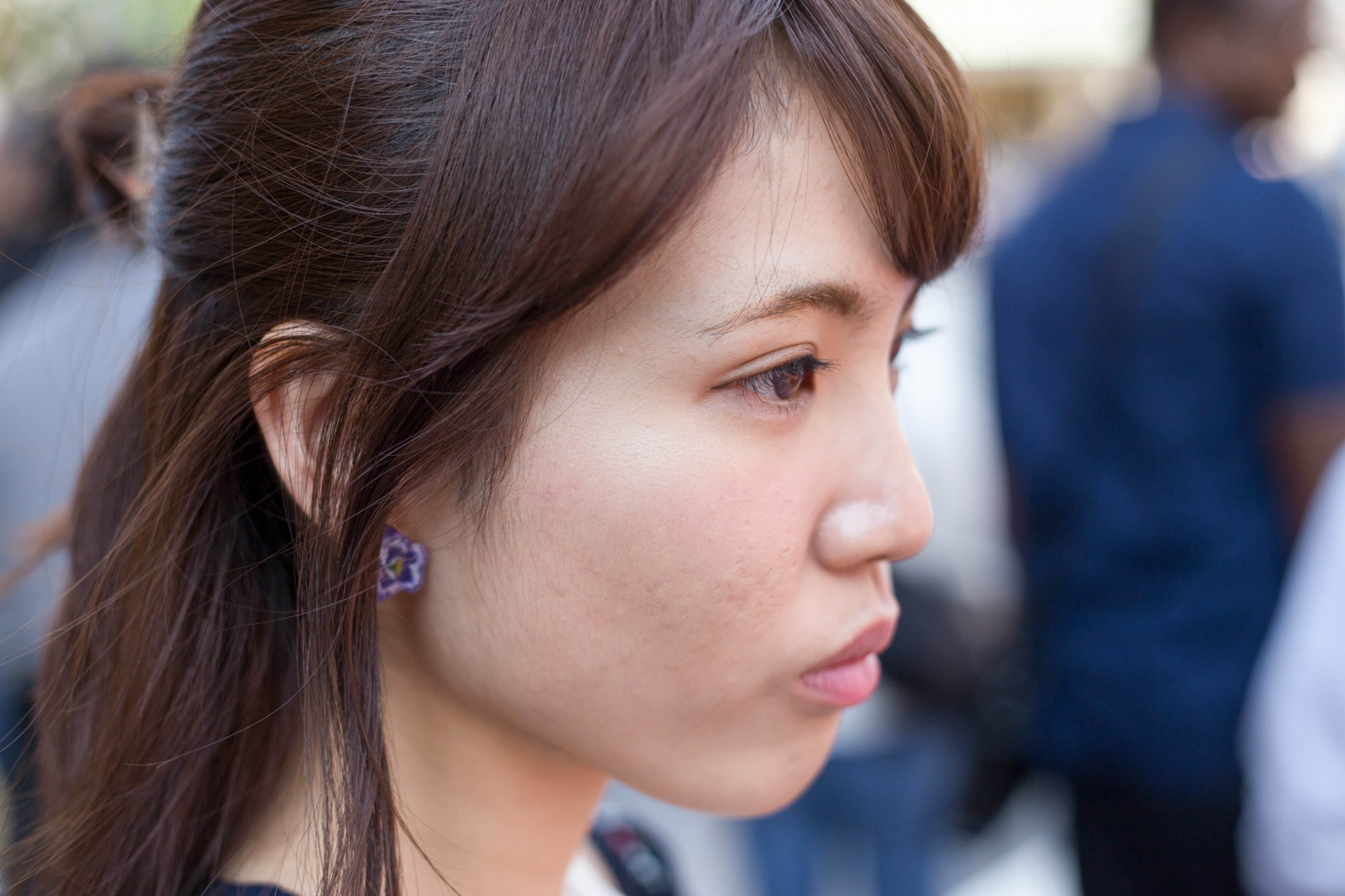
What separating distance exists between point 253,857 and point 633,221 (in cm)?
73

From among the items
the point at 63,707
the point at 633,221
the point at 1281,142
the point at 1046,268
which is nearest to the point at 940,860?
the point at 1046,268

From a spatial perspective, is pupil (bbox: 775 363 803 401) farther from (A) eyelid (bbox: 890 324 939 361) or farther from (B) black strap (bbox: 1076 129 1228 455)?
(B) black strap (bbox: 1076 129 1228 455)

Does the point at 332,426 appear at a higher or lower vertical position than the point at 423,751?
higher

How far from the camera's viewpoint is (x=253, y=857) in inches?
40.7

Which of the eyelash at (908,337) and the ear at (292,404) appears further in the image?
the eyelash at (908,337)

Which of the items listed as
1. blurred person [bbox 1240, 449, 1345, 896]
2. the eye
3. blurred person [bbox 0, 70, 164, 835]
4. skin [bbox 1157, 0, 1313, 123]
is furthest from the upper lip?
skin [bbox 1157, 0, 1313, 123]

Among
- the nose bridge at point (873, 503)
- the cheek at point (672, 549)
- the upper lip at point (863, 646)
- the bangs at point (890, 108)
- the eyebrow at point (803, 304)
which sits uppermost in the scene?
the bangs at point (890, 108)

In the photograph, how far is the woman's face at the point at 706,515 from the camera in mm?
901

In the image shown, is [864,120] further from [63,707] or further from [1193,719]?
[1193,719]

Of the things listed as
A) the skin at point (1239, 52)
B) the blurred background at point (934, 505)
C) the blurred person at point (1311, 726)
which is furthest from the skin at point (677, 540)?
the skin at point (1239, 52)

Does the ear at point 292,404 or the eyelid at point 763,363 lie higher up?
the eyelid at point 763,363

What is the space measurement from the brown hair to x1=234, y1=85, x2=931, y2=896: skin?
0.04m

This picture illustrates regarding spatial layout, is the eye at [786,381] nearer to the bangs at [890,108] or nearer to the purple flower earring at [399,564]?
the bangs at [890,108]

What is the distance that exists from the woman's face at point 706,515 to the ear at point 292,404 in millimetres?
104
